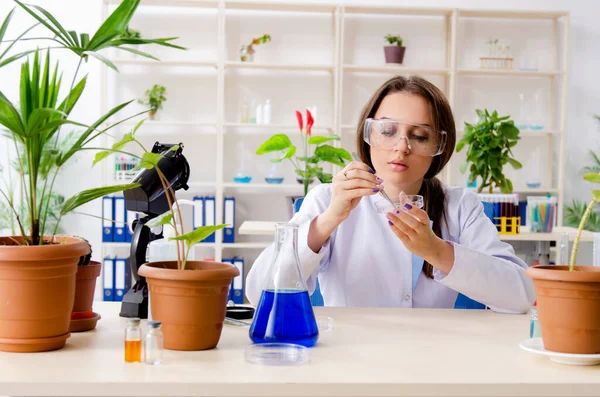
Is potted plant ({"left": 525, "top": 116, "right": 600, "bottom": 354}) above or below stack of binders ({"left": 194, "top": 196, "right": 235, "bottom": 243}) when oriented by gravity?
above

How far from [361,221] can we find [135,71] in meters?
3.82

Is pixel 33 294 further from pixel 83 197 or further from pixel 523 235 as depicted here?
pixel 523 235

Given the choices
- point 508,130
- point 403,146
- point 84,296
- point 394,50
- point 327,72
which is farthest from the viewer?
point 327,72

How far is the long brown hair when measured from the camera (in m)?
2.00

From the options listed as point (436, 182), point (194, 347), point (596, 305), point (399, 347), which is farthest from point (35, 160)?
point (436, 182)

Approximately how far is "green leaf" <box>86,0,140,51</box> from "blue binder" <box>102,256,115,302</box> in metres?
4.09

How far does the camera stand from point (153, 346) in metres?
1.12

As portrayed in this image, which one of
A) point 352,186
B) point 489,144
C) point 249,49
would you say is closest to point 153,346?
point 352,186

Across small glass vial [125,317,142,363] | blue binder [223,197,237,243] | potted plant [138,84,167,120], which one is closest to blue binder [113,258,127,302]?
blue binder [223,197,237,243]

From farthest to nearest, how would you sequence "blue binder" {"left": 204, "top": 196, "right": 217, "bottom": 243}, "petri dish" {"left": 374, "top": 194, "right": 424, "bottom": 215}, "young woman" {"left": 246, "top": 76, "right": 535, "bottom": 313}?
1. "blue binder" {"left": 204, "top": 196, "right": 217, "bottom": 243}
2. "young woman" {"left": 246, "top": 76, "right": 535, "bottom": 313}
3. "petri dish" {"left": 374, "top": 194, "right": 424, "bottom": 215}

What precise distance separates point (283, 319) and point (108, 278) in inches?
162

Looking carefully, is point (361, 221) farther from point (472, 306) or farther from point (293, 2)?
point (293, 2)

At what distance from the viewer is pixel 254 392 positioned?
3.31ft

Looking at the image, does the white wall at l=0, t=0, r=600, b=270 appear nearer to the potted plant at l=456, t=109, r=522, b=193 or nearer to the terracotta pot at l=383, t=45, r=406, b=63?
the terracotta pot at l=383, t=45, r=406, b=63
